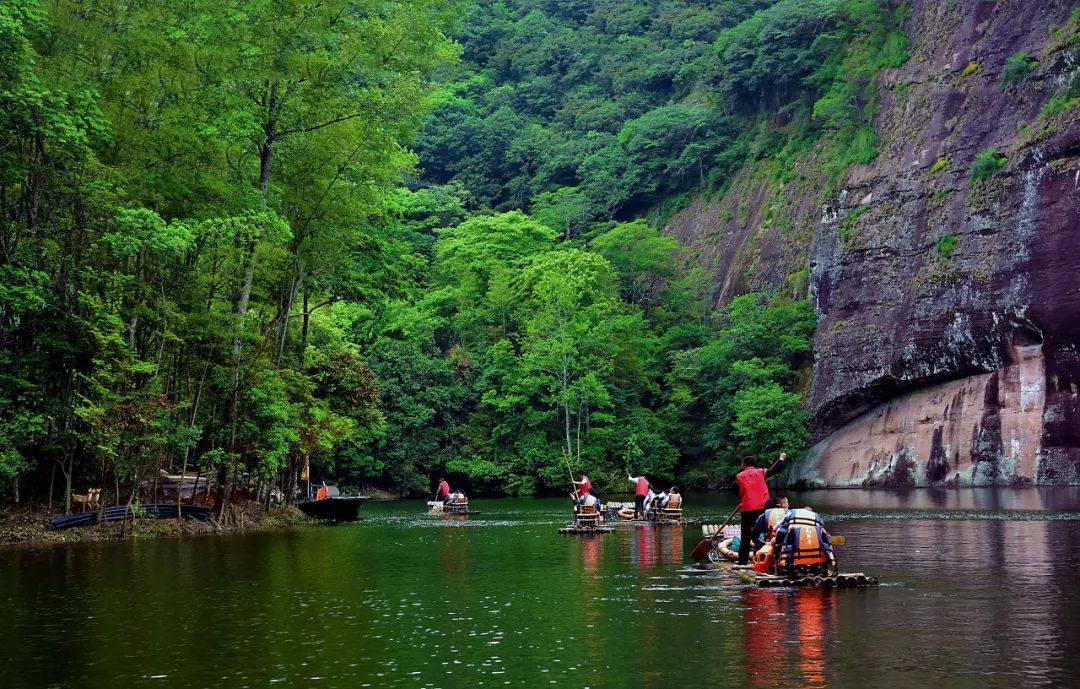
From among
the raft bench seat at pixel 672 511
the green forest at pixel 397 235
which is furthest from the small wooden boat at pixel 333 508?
the raft bench seat at pixel 672 511

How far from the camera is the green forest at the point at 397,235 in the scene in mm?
28203

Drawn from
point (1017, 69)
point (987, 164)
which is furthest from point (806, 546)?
point (1017, 69)

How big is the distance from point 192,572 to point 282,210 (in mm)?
16836

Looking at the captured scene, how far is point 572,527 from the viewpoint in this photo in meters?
30.8

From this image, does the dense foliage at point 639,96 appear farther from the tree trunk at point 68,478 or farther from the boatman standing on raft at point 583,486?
the tree trunk at point 68,478

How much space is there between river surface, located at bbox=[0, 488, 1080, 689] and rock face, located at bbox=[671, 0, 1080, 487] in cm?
2674

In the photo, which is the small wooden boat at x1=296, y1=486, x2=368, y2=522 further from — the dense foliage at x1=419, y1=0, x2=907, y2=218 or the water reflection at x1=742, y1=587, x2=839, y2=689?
the dense foliage at x1=419, y1=0, x2=907, y2=218

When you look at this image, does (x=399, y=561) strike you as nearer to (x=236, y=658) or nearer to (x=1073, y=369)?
(x=236, y=658)

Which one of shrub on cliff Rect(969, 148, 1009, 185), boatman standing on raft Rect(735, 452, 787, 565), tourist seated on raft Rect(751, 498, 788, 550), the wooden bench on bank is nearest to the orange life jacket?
tourist seated on raft Rect(751, 498, 788, 550)

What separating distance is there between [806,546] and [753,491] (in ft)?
10.1

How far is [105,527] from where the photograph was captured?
28859 mm

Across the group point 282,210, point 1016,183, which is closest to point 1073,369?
point 1016,183

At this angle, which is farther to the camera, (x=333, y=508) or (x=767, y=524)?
(x=333, y=508)

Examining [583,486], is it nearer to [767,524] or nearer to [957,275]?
[767,524]
